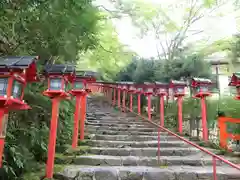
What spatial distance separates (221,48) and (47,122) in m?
9.91

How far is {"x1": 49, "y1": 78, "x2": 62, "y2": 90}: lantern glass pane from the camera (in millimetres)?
4629

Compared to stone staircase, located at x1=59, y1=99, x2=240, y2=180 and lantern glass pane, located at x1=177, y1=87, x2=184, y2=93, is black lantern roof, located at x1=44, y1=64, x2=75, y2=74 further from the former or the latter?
lantern glass pane, located at x1=177, y1=87, x2=184, y2=93

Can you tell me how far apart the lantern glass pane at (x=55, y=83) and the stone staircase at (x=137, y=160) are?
6.17ft

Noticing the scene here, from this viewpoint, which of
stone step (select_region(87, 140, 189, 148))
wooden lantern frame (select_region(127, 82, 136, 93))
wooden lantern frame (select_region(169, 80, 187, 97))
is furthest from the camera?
wooden lantern frame (select_region(127, 82, 136, 93))

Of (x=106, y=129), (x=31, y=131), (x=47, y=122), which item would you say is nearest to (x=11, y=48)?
(x=31, y=131)

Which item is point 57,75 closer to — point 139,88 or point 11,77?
point 11,77

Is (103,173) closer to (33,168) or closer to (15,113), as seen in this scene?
(33,168)

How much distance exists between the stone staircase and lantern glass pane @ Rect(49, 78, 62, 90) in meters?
1.88

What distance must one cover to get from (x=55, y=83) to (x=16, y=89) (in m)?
1.58

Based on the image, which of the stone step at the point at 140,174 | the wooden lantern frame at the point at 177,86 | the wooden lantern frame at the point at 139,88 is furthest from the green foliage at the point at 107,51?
the stone step at the point at 140,174

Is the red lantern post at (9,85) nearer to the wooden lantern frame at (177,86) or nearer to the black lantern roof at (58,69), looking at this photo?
the black lantern roof at (58,69)

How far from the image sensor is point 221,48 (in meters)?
11.8

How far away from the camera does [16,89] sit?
3.08 m

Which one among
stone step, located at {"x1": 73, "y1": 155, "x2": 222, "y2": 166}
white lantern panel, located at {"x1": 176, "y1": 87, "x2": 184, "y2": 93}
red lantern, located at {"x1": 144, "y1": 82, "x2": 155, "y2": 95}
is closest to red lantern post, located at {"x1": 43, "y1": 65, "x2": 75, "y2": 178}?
stone step, located at {"x1": 73, "y1": 155, "x2": 222, "y2": 166}
